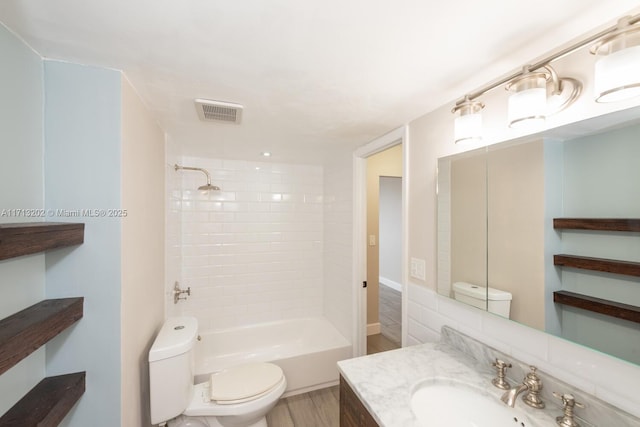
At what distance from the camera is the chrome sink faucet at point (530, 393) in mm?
873

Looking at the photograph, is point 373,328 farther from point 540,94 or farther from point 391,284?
point 540,94

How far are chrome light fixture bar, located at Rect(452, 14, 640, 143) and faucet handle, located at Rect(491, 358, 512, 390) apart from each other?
955mm

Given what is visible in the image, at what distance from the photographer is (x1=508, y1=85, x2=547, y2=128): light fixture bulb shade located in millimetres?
872

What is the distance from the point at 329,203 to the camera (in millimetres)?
2969

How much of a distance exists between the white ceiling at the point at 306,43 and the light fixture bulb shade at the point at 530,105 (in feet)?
0.59

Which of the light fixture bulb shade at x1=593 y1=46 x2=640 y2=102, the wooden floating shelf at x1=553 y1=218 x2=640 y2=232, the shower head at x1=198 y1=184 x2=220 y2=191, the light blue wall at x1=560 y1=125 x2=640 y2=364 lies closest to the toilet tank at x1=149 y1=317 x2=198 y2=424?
the shower head at x1=198 y1=184 x2=220 y2=191

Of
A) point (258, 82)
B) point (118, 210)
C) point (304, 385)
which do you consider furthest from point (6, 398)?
point (304, 385)

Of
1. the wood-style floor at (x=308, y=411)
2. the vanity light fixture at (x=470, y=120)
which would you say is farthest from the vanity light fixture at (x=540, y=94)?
the wood-style floor at (x=308, y=411)

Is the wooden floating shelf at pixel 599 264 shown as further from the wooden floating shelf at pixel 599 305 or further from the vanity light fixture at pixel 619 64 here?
the vanity light fixture at pixel 619 64

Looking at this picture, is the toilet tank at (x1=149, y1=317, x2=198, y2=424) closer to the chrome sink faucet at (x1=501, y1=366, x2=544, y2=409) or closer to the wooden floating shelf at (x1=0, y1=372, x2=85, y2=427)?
the wooden floating shelf at (x1=0, y1=372, x2=85, y2=427)

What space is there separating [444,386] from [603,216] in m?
0.86

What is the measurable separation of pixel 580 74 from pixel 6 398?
7.34ft

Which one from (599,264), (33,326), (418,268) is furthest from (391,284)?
(33,326)

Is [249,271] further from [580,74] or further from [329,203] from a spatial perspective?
[580,74]
